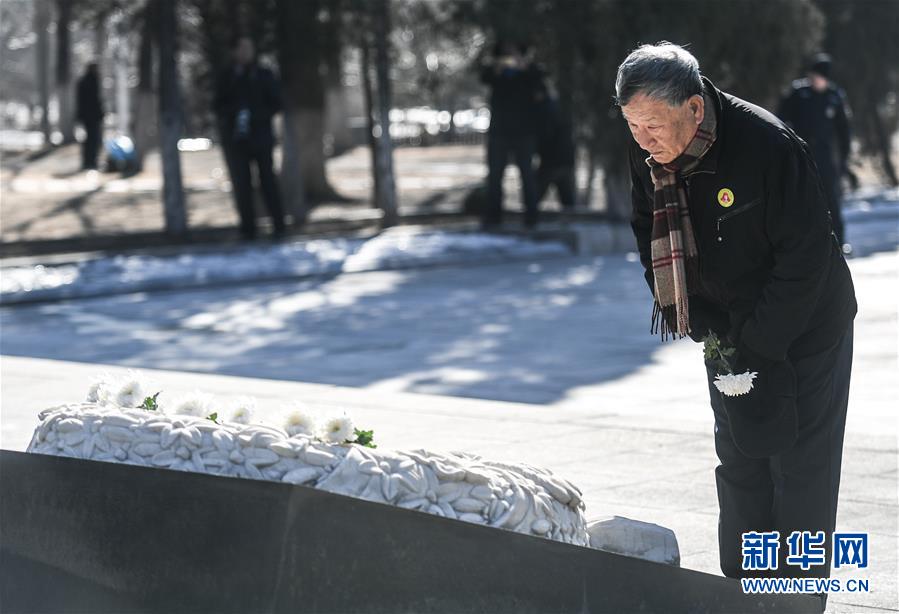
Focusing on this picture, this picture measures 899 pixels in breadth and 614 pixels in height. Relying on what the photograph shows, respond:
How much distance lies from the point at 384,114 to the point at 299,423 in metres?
13.4

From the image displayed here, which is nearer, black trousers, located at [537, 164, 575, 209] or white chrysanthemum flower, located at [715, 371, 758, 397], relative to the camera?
white chrysanthemum flower, located at [715, 371, 758, 397]

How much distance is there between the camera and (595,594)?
3.71 meters

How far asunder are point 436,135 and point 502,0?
107 ft

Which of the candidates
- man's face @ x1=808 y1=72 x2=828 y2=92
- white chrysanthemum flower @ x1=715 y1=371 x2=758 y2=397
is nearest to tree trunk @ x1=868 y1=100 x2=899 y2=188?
man's face @ x1=808 y1=72 x2=828 y2=92

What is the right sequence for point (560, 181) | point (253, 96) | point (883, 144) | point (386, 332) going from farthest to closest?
point (883, 144) → point (560, 181) → point (253, 96) → point (386, 332)

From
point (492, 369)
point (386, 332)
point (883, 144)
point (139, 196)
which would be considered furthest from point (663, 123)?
point (883, 144)

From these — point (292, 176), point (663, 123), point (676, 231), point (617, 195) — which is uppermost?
point (663, 123)

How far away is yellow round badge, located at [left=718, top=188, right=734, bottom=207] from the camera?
380cm

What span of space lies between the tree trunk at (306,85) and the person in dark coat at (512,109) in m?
2.25

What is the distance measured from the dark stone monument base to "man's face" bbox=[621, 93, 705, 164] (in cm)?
100

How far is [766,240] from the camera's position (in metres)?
3.80

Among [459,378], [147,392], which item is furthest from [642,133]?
[459,378]

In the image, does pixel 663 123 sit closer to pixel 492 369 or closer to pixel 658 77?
pixel 658 77

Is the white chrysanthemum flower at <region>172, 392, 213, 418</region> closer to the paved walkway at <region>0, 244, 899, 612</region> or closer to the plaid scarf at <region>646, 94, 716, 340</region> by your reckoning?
the plaid scarf at <region>646, 94, 716, 340</region>
